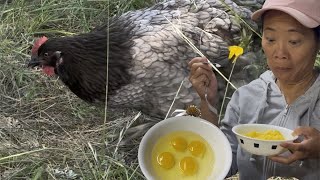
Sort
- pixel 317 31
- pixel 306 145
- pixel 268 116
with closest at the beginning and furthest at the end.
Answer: pixel 306 145 → pixel 317 31 → pixel 268 116

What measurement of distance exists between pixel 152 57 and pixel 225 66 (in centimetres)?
30

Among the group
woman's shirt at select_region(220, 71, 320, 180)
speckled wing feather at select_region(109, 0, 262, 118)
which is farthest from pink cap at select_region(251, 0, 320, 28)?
speckled wing feather at select_region(109, 0, 262, 118)

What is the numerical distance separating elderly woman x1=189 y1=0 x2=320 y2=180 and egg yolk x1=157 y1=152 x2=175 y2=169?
165 millimetres

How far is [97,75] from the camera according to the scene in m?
2.46

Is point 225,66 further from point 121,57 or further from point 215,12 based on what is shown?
point 121,57

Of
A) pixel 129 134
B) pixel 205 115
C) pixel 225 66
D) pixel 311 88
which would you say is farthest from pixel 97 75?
pixel 311 88

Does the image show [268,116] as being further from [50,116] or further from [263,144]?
[50,116]

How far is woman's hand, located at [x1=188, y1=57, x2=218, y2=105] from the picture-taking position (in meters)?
1.41

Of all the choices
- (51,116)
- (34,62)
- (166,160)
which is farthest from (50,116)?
(166,160)

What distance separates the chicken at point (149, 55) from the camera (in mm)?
2324

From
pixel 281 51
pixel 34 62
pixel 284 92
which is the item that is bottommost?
pixel 34 62

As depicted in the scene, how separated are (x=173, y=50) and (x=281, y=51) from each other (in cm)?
104

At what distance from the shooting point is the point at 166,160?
139 centimetres

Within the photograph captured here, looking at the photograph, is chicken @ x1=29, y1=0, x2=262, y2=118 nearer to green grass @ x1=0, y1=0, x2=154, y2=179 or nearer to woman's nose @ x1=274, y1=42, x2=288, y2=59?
green grass @ x1=0, y1=0, x2=154, y2=179
